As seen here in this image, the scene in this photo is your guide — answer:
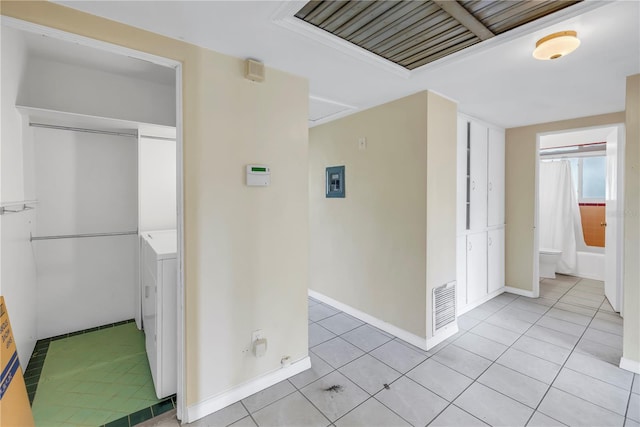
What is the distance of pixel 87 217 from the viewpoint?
275cm

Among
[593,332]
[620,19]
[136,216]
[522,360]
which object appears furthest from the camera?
[136,216]

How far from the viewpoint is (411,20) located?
5.17ft

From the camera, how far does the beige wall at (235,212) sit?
1750 millimetres

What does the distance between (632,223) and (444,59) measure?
1.93 meters

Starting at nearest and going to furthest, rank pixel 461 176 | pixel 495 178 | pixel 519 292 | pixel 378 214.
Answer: pixel 378 214 → pixel 461 176 → pixel 495 178 → pixel 519 292

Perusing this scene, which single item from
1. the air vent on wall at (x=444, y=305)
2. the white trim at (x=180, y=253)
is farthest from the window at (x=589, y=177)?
the white trim at (x=180, y=253)

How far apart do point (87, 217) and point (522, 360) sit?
162 inches

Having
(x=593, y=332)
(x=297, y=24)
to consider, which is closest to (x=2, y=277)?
(x=297, y=24)

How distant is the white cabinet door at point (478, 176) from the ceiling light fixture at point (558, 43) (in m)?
1.73

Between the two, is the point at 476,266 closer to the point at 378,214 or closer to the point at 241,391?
the point at 378,214

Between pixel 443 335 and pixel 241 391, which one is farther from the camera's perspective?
pixel 443 335

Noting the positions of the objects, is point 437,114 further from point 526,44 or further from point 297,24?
point 297,24

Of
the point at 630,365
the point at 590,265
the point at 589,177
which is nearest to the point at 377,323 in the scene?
the point at 630,365

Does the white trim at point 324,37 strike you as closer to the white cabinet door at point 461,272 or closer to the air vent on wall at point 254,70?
the air vent on wall at point 254,70
